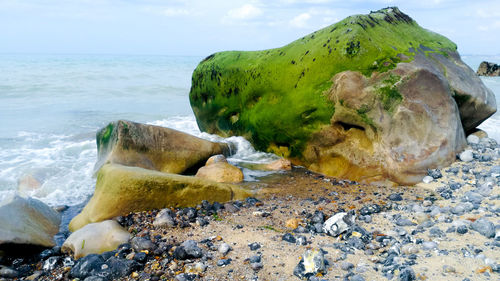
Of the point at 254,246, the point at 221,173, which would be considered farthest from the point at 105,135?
the point at 254,246

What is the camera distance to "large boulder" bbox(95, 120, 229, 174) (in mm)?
6500

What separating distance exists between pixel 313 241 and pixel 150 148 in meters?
3.95

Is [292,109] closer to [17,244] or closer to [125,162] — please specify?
[125,162]

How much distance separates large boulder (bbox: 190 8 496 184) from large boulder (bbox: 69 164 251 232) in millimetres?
2639

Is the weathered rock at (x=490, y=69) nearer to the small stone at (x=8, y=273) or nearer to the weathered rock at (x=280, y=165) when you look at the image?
the weathered rock at (x=280, y=165)

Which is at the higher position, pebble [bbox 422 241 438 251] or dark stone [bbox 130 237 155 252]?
pebble [bbox 422 241 438 251]

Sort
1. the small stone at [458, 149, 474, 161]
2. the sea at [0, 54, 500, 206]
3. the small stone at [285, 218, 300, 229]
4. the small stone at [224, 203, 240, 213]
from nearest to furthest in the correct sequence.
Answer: the small stone at [285, 218, 300, 229], the small stone at [224, 203, 240, 213], the small stone at [458, 149, 474, 161], the sea at [0, 54, 500, 206]

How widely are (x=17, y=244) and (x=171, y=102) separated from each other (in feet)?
48.2

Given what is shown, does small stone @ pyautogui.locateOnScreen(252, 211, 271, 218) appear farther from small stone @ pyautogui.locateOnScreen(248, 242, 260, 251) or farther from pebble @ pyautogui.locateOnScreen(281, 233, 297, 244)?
small stone @ pyautogui.locateOnScreen(248, 242, 260, 251)

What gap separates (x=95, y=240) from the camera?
161 inches

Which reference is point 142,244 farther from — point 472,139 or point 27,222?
point 472,139

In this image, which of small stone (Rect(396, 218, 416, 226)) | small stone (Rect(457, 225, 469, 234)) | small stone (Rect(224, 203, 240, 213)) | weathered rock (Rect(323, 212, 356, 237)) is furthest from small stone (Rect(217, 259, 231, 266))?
small stone (Rect(457, 225, 469, 234))

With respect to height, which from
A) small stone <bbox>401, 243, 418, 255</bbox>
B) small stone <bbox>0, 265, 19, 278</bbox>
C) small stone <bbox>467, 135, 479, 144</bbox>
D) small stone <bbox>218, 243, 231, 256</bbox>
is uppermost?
small stone <bbox>467, 135, 479, 144</bbox>

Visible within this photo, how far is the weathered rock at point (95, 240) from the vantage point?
13.1ft
